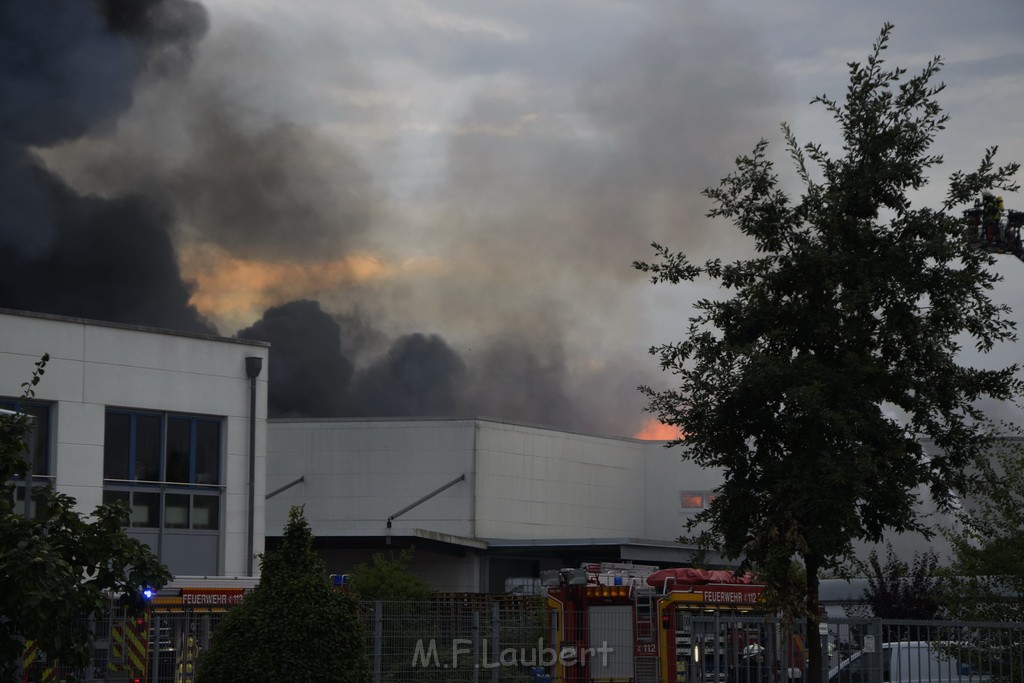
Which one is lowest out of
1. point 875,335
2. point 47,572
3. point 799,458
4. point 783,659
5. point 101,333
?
point 783,659

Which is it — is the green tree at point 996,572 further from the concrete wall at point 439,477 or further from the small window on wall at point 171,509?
the concrete wall at point 439,477

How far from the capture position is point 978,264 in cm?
1480

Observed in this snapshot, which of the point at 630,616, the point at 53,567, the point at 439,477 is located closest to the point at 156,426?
the point at 630,616

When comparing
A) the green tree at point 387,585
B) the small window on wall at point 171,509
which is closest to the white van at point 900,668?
the small window on wall at point 171,509

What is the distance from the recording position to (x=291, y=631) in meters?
14.4

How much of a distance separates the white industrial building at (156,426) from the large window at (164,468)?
0.03 metres

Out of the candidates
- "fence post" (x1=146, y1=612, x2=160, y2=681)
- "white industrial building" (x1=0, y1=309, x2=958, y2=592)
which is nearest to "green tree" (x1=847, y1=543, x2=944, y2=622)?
"white industrial building" (x1=0, y1=309, x2=958, y2=592)

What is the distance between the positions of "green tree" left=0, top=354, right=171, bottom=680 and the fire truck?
1027cm

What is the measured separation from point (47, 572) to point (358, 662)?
3.31m

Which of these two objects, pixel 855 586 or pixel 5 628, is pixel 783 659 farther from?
pixel 855 586

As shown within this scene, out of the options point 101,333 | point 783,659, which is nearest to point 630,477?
point 101,333

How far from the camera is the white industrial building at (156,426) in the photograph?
34406 mm

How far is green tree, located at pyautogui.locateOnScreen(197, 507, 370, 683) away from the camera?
564 inches

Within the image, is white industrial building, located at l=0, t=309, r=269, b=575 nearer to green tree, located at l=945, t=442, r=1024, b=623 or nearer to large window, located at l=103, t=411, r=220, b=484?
large window, located at l=103, t=411, r=220, b=484
